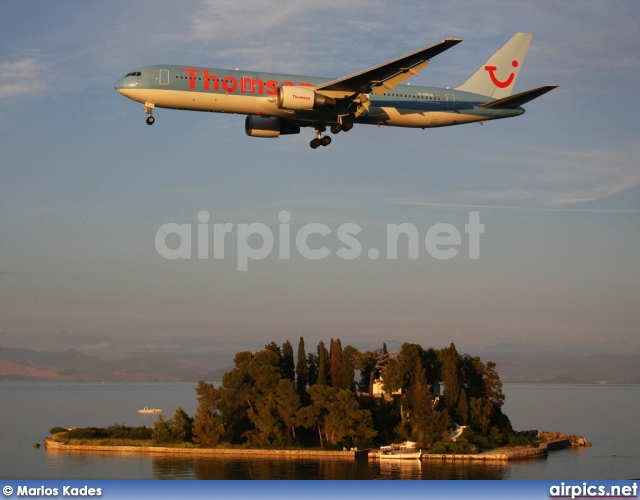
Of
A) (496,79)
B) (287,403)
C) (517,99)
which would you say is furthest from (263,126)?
(287,403)

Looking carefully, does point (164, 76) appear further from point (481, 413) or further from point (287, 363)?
point (481, 413)

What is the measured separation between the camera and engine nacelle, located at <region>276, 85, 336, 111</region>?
50312mm

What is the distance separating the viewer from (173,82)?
50.1 m

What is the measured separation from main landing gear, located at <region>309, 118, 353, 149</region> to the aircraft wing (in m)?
2.88

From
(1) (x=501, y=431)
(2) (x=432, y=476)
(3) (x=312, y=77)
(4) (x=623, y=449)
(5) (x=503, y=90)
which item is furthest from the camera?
(4) (x=623, y=449)

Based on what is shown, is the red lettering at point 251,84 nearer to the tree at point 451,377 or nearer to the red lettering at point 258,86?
the red lettering at point 258,86


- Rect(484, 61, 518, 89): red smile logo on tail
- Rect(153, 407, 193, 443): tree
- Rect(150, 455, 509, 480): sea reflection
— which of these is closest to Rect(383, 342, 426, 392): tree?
Rect(150, 455, 509, 480): sea reflection

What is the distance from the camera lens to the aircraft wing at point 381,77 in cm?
4875

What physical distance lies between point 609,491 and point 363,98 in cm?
3157

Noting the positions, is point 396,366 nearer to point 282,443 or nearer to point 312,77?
point 282,443

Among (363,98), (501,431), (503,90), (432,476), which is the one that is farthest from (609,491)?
(501,431)

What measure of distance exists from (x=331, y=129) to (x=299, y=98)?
221 inches

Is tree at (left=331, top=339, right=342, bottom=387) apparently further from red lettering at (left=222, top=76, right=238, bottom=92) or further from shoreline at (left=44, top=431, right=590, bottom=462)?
red lettering at (left=222, top=76, right=238, bottom=92)

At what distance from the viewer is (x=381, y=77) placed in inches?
2025
